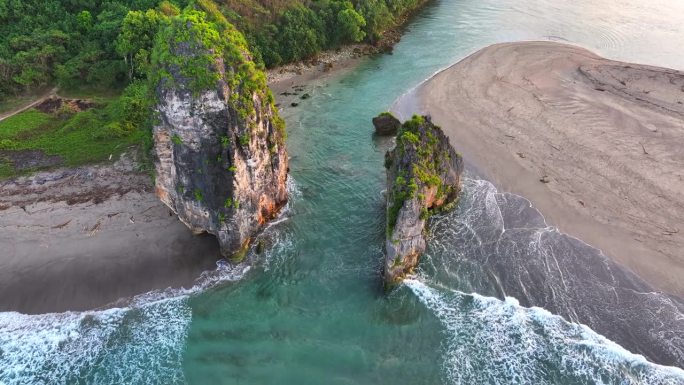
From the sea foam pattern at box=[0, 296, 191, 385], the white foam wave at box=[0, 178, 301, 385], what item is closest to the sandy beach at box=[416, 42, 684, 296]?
the white foam wave at box=[0, 178, 301, 385]

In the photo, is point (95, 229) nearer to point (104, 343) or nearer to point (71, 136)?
point (104, 343)

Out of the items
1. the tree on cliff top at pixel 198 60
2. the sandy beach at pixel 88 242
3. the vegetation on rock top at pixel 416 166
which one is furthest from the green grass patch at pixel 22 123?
the vegetation on rock top at pixel 416 166

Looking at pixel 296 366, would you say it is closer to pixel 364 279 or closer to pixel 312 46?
pixel 364 279

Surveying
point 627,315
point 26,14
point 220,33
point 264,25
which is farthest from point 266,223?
point 26,14

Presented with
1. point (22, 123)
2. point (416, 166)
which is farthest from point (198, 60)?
point (22, 123)

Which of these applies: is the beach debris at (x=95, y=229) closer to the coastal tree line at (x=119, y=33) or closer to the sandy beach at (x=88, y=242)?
the sandy beach at (x=88, y=242)

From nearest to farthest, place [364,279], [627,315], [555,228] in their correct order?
[627,315], [364,279], [555,228]
